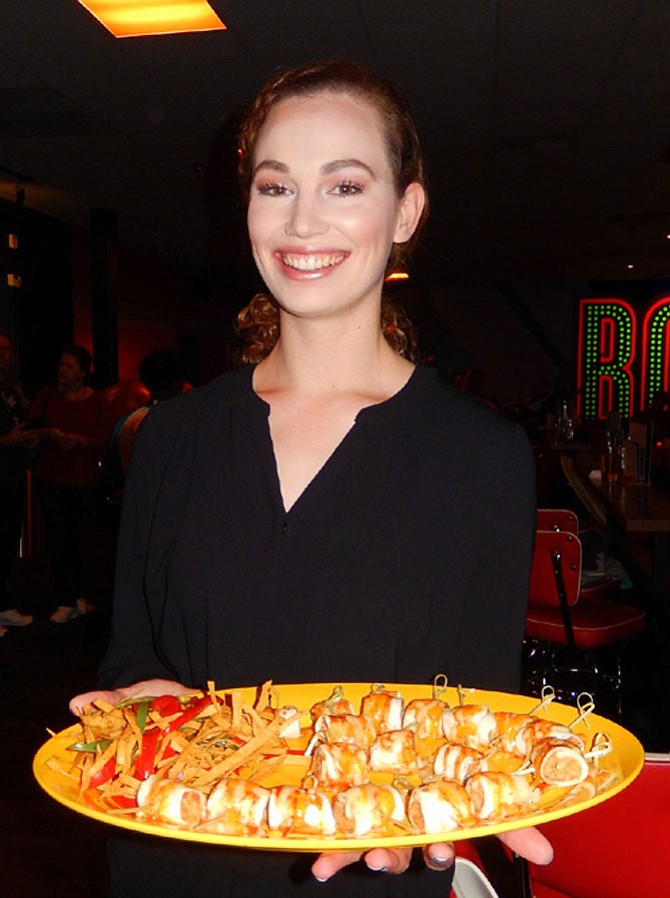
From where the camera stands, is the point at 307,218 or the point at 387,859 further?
the point at 307,218

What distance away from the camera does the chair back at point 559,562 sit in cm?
349

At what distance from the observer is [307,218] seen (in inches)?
46.8

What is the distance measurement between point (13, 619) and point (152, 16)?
12.2 ft

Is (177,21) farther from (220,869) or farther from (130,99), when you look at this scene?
(220,869)

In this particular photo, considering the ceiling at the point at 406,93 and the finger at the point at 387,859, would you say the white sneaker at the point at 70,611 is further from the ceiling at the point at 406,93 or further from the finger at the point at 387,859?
the finger at the point at 387,859

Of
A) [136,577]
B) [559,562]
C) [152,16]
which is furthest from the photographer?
[152,16]

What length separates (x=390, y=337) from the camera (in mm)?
1582

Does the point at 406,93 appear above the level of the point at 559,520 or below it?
above

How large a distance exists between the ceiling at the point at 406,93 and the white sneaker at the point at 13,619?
307 centimetres

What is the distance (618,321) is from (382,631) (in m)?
17.0

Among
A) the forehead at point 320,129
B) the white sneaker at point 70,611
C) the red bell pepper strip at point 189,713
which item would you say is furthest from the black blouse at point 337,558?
the white sneaker at point 70,611

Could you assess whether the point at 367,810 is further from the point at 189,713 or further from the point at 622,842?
the point at 622,842

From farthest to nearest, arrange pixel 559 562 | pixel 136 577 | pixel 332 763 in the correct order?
pixel 559 562 → pixel 136 577 → pixel 332 763

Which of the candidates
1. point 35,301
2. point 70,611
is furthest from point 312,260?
point 35,301
